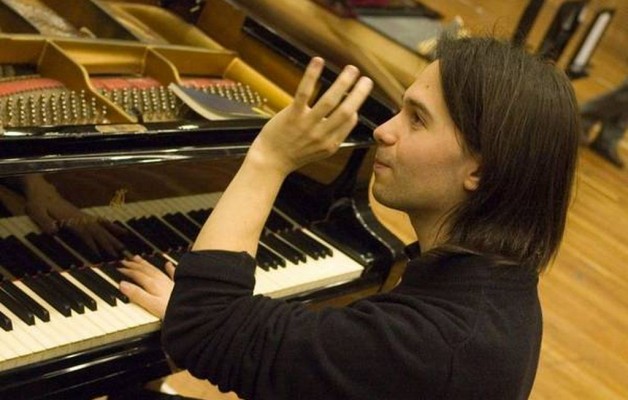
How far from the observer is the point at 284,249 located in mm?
1973

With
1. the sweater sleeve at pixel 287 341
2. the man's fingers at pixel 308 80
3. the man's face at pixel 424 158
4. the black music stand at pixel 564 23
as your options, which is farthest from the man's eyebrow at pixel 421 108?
the black music stand at pixel 564 23

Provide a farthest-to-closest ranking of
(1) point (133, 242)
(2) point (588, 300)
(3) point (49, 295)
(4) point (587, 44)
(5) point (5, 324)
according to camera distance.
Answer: (4) point (587, 44) < (2) point (588, 300) < (1) point (133, 242) < (3) point (49, 295) < (5) point (5, 324)

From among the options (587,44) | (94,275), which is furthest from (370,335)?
(587,44)

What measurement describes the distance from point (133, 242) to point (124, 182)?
0.14 metres

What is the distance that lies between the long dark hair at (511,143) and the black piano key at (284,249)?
70cm

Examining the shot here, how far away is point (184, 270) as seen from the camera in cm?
123

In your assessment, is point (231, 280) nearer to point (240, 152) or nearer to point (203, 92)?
point (240, 152)

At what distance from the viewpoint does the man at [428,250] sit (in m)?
1.14

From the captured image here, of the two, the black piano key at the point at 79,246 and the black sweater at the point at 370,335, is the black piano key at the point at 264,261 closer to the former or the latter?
the black piano key at the point at 79,246

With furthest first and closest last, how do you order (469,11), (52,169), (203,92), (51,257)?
(469,11) → (203,92) → (51,257) → (52,169)

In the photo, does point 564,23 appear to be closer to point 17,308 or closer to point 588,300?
point 588,300

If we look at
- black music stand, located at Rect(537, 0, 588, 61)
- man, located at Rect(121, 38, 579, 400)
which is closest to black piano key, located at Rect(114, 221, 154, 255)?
man, located at Rect(121, 38, 579, 400)

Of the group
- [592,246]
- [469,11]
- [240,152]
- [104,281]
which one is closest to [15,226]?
[104,281]

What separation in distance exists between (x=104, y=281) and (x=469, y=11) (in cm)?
739
